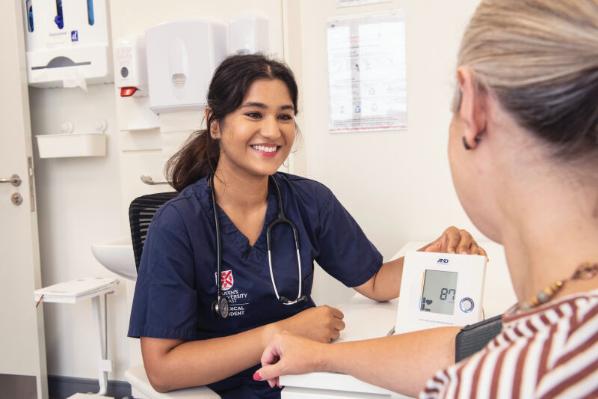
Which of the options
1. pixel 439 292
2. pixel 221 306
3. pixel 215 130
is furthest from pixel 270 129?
pixel 439 292

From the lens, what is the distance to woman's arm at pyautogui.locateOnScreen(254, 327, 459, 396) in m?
0.81

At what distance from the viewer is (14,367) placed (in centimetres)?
237

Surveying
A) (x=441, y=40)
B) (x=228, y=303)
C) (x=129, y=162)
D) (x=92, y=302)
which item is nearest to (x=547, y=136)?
(x=228, y=303)

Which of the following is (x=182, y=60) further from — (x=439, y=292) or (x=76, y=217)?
(x=439, y=292)

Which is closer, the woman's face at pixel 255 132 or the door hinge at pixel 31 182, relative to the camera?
the woman's face at pixel 255 132

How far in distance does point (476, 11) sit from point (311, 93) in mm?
1537

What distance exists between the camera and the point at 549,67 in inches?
17.3

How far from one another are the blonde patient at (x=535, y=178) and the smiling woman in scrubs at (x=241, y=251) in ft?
1.88

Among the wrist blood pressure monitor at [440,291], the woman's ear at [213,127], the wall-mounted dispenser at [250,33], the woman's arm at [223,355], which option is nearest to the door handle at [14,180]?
the wall-mounted dispenser at [250,33]

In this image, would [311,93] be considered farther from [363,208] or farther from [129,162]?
[129,162]

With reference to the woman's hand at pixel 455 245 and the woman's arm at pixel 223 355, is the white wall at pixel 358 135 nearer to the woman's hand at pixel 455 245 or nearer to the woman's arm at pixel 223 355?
the woman's hand at pixel 455 245

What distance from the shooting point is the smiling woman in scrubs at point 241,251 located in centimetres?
102

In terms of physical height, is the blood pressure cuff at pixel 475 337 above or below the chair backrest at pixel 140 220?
below

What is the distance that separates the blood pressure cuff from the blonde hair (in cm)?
37
